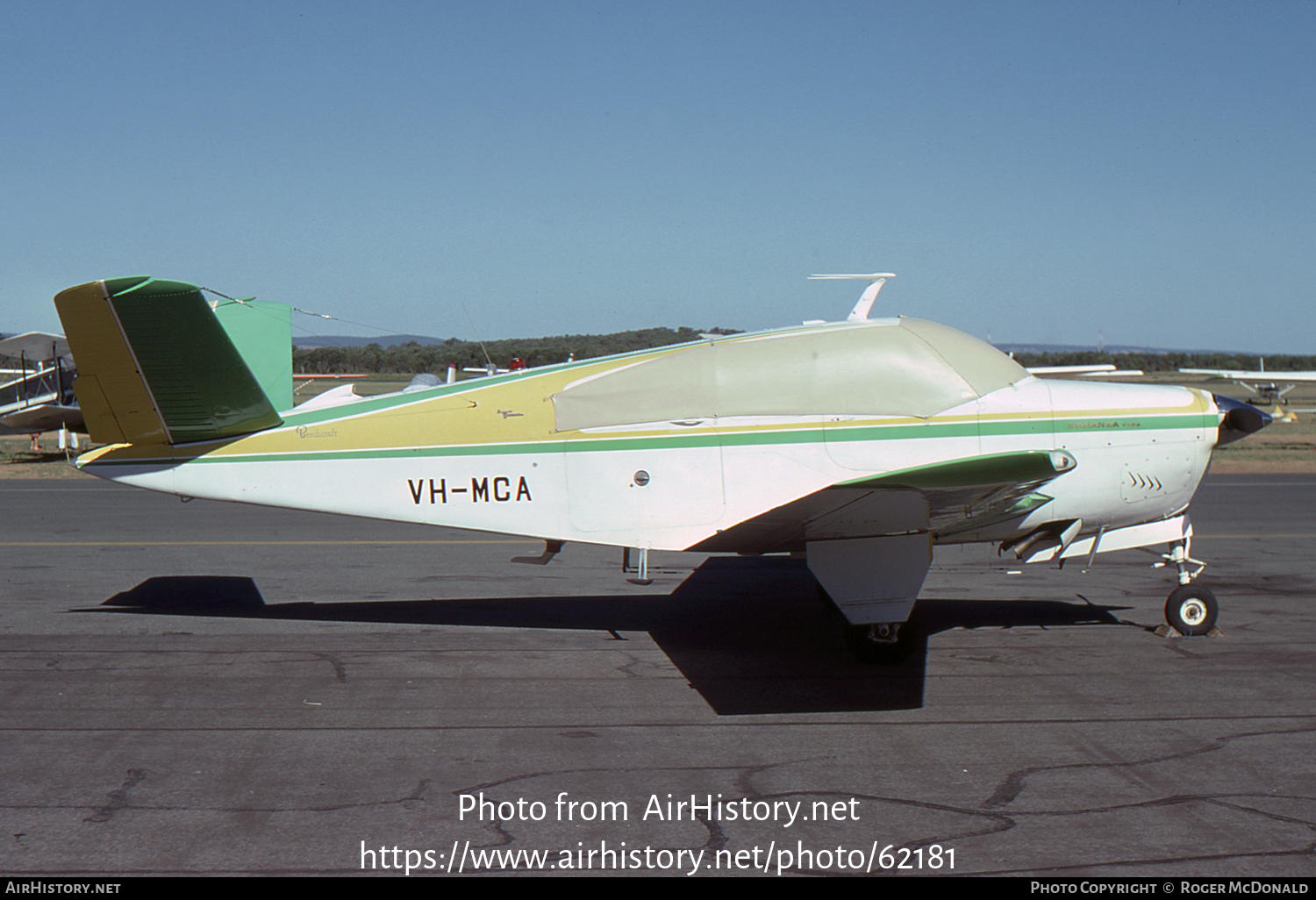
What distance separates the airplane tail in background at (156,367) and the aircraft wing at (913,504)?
12.6 ft

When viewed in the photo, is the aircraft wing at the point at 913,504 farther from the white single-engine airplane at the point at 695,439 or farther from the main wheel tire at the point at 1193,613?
the main wheel tire at the point at 1193,613

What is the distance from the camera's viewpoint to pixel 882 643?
6988 millimetres

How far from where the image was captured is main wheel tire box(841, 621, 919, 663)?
22.9 feet

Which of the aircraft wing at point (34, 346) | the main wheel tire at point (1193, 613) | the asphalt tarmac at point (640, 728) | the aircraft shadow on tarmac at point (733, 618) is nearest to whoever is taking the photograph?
the asphalt tarmac at point (640, 728)

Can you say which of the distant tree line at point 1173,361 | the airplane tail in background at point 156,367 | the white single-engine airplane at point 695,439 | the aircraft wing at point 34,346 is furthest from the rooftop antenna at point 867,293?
the distant tree line at point 1173,361

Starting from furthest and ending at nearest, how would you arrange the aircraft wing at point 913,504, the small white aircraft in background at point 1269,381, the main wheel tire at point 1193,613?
Result: the small white aircraft in background at point 1269,381
the main wheel tire at point 1193,613
the aircraft wing at point 913,504

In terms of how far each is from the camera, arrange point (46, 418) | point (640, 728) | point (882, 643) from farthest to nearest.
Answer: point (46, 418), point (882, 643), point (640, 728)

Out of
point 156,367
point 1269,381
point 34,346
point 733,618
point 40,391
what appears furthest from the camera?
point 1269,381

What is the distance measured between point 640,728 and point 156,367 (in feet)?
14.9

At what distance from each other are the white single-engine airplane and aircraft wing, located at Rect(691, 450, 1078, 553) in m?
0.04

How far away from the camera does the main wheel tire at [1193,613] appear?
7684mm

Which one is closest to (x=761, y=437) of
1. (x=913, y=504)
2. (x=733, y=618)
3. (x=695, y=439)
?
(x=695, y=439)

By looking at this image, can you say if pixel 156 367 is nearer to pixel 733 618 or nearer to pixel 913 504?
pixel 733 618

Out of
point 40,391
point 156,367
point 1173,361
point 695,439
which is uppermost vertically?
point 156,367
